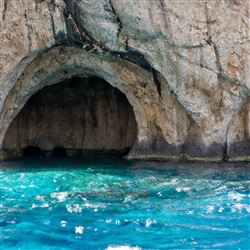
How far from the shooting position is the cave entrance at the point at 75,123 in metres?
18.9

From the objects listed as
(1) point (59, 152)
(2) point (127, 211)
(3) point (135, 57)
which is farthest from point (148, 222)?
(1) point (59, 152)

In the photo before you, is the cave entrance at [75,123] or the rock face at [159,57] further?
the cave entrance at [75,123]

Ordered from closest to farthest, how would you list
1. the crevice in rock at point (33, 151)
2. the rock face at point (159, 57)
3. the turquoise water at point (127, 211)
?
the turquoise water at point (127, 211)
the rock face at point (159, 57)
the crevice in rock at point (33, 151)

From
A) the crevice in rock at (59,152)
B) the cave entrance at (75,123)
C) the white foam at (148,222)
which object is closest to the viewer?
the white foam at (148,222)

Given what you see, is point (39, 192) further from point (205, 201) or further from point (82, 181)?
point (205, 201)

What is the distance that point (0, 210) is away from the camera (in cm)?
702

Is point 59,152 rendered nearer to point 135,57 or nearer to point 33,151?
point 33,151

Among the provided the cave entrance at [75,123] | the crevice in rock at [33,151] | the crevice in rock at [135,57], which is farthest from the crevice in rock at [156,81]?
the crevice in rock at [33,151]

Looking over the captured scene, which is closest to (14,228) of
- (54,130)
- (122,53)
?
(122,53)

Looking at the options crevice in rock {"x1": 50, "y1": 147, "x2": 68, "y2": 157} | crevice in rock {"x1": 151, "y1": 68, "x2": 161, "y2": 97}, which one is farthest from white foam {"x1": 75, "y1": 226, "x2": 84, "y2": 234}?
crevice in rock {"x1": 50, "y1": 147, "x2": 68, "y2": 157}

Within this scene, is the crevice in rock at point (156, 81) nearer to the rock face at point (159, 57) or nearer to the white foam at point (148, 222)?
the rock face at point (159, 57)

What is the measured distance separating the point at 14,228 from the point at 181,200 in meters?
3.30

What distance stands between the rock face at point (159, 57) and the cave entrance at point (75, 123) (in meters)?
3.73

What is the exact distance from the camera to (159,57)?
1323 cm
